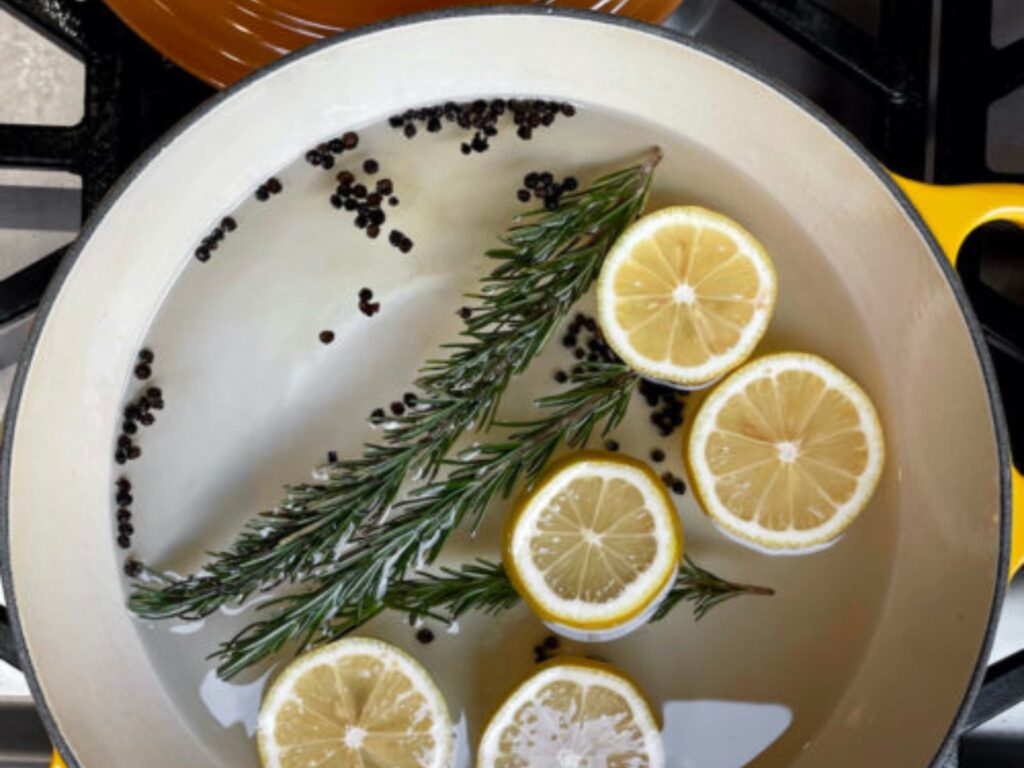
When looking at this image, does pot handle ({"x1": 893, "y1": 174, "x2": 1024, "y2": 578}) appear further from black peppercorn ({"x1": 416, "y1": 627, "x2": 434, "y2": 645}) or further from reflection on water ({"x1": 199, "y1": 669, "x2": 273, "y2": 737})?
reflection on water ({"x1": 199, "y1": 669, "x2": 273, "y2": 737})

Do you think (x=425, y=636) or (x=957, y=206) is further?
(x=425, y=636)

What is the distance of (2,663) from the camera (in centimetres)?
109

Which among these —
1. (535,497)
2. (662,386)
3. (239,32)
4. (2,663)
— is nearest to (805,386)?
(662,386)

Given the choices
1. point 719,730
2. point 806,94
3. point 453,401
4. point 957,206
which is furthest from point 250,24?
point 719,730

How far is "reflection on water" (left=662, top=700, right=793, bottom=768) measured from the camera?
104 centimetres

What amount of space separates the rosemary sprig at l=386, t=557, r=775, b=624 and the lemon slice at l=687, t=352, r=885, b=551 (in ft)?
0.17

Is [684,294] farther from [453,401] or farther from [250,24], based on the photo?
[250,24]

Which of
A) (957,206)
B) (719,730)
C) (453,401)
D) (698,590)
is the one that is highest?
(957,206)

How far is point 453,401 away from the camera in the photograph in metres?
0.98

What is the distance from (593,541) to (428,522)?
13cm

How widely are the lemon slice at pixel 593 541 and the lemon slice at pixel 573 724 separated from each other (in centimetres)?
5

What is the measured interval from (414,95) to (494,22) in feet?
0.35

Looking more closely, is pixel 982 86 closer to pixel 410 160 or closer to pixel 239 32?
pixel 410 160

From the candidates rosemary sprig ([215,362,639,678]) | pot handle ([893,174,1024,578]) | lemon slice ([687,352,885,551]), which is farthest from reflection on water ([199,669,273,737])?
pot handle ([893,174,1024,578])
